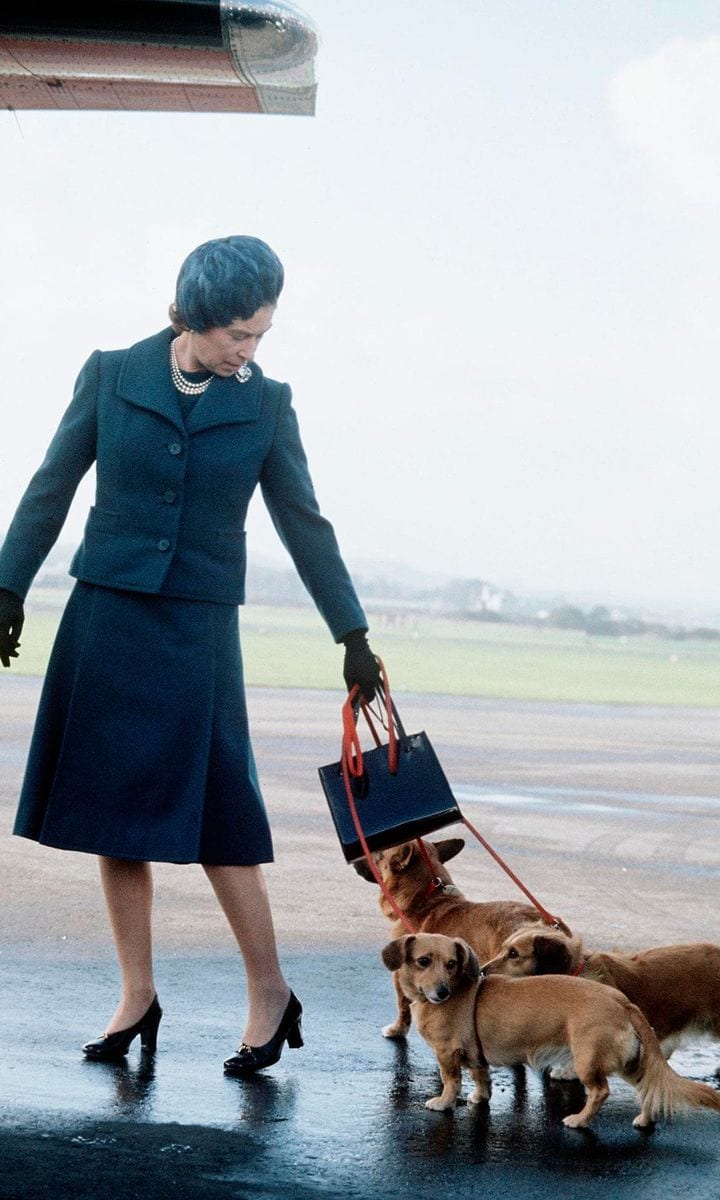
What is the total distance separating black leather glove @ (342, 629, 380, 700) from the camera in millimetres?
4906

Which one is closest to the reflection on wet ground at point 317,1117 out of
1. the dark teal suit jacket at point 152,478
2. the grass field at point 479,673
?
the dark teal suit jacket at point 152,478

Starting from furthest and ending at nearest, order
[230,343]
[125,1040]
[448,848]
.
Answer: [448,848]
[125,1040]
[230,343]

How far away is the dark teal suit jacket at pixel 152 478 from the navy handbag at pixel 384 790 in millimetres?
392

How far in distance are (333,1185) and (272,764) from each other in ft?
32.1

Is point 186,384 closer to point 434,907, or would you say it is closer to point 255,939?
point 255,939

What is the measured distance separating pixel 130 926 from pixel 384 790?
83 cm


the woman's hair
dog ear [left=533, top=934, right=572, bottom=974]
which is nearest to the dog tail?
dog ear [left=533, top=934, right=572, bottom=974]

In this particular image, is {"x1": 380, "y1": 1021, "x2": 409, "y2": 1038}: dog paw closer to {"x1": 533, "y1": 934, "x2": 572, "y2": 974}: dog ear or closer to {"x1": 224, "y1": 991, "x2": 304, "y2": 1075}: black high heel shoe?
{"x1": 224, "y1": 991, "x2": 304, "y2": 1075}: black high heel shoe

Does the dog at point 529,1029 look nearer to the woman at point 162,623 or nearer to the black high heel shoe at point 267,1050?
the black high heel shoe at point 267,1050

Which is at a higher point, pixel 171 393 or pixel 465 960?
pixel 171 393

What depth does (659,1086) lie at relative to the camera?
443 centimetres

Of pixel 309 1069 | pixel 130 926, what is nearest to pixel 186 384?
pixel 130 926

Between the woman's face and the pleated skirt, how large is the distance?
0.68 m

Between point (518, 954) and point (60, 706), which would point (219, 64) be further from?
point (518, 954)
